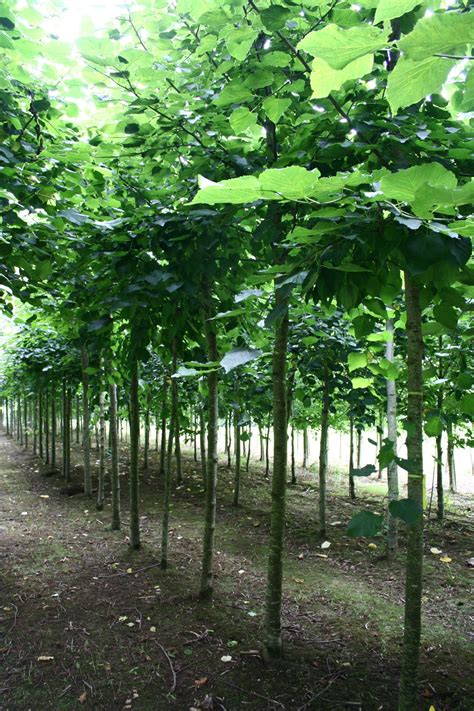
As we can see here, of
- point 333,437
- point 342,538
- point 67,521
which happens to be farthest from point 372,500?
point 333,437

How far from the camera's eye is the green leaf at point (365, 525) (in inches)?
55.5

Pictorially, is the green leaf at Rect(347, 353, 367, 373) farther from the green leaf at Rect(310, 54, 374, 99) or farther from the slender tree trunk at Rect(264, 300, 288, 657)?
the green leaf at Rect(310, 54, 374, 99)

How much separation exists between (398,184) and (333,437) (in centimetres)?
3894

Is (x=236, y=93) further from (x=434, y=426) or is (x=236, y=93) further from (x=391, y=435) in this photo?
(x=391, y=435)

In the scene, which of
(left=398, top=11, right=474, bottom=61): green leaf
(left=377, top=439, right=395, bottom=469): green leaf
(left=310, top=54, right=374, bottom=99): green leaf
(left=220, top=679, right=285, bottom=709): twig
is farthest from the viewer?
(left=220, top=679, right=285, bottom=709): twig

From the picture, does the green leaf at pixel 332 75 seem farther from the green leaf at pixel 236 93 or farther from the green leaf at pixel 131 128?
the green leaf at pixel 131 128

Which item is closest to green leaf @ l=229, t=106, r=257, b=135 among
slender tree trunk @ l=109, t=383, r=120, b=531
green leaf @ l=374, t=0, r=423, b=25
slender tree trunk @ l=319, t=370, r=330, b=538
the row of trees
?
the row of trees

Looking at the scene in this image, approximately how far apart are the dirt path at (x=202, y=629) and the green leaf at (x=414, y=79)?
3.21 meters

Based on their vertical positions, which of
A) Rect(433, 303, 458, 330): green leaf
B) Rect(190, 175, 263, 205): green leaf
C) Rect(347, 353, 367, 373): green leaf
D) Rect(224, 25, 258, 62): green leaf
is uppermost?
Rect(224, 25, 258, 62): green leaf

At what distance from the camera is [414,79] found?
0.64 meters

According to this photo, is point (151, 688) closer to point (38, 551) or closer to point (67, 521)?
point (38, 551)

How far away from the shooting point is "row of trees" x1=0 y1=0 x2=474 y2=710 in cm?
85

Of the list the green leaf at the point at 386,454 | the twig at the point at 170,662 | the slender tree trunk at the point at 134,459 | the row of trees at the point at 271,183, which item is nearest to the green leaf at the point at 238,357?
the row of trees at the point at 271,183

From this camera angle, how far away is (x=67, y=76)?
3.40 metres
